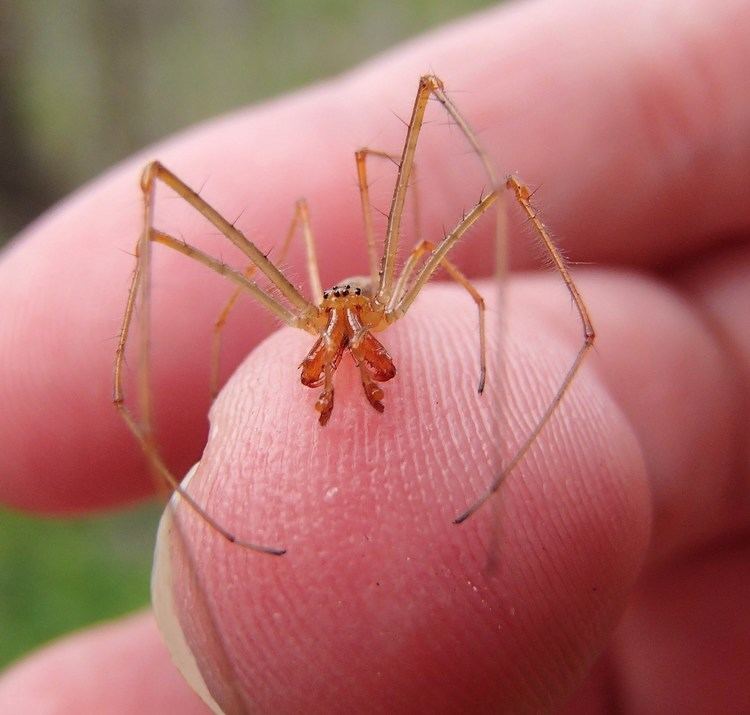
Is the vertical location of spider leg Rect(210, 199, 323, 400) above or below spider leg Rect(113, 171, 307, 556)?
above

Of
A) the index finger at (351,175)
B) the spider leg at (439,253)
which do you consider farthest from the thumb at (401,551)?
the index finger at (351,175)

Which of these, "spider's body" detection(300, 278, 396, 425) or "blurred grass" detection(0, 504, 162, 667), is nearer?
"spider's body" detection(300, 278, 396, 425)

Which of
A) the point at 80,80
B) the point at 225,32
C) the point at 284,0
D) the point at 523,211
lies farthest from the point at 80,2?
the point at 523,211

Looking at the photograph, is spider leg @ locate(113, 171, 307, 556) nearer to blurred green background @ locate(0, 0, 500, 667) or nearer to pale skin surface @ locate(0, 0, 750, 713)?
pale skin surface @ locate(0, 0, 750, 713)

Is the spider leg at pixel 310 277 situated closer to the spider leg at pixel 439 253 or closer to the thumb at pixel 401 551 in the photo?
the spider leg at pixel 439 253

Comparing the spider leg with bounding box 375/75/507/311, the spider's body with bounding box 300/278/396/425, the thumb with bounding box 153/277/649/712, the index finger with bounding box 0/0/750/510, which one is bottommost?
the thumb with bounding box 153/277/649/712

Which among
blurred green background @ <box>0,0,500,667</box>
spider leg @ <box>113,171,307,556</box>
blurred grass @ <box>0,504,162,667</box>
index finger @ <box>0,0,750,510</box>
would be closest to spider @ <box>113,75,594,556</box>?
spider leg @ <box>113,171,307,556</box>

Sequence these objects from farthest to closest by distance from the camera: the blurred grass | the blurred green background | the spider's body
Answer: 1. the blurred green background
2. the blurred grass
3. the spider's body
